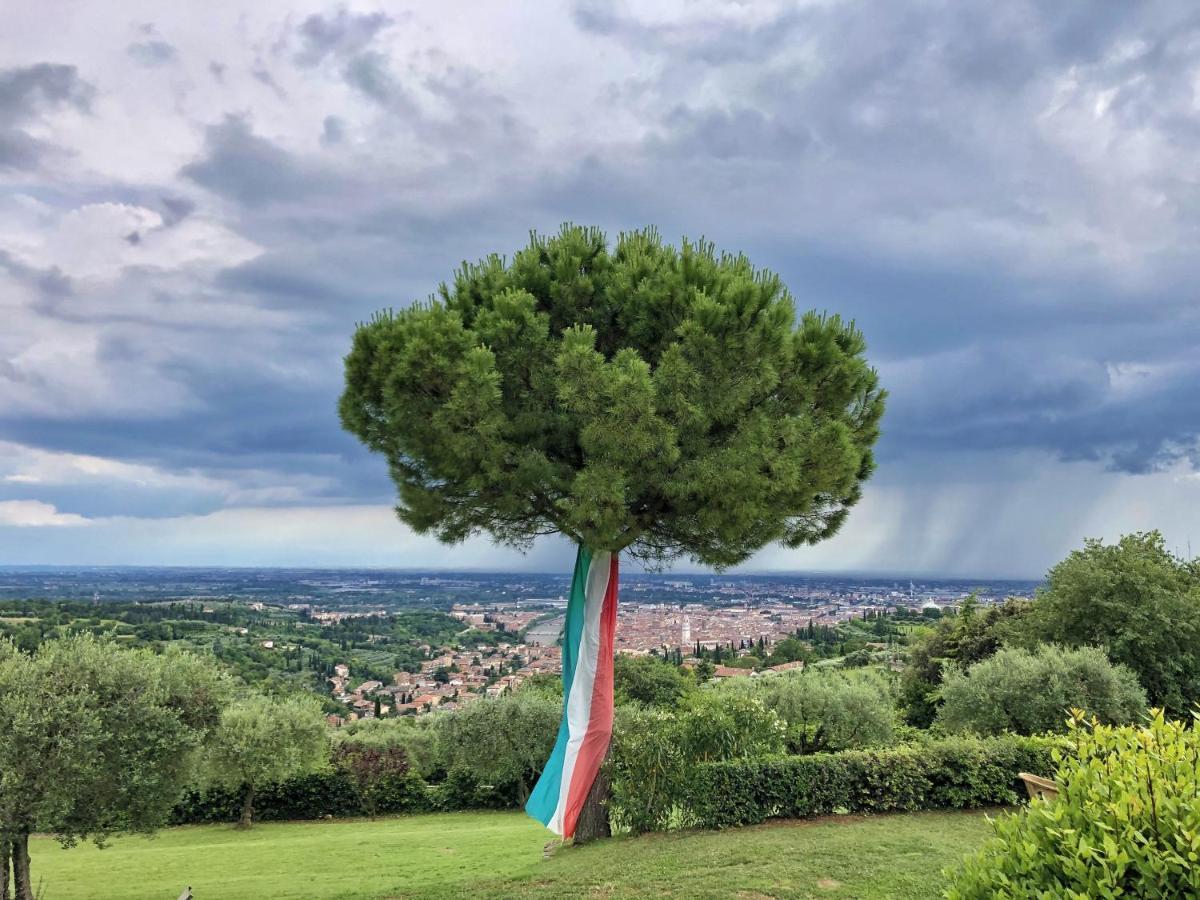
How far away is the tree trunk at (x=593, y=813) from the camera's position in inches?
405

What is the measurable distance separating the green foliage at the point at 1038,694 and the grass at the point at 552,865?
4.90m

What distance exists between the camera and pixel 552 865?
8.97 meters

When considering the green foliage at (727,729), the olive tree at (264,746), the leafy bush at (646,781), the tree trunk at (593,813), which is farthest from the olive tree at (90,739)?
the olive tree at (264,746)

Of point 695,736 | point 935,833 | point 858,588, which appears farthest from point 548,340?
point 858,588

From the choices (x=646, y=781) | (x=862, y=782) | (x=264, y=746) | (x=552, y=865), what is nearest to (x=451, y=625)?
(x=264, y=746)

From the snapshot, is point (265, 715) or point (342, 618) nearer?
point (265, 715)

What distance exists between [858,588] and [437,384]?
110m

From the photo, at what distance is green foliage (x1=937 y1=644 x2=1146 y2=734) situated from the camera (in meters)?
14.3

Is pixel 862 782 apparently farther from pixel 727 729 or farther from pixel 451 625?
pixel 451 625

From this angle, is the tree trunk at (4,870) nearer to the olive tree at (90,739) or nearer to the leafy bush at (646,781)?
the olive tree at (90,739)

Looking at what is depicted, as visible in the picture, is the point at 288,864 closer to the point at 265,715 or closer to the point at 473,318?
the point at 265,715

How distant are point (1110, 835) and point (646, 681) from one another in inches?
1321

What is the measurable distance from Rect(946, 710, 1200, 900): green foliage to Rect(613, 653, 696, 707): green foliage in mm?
31318

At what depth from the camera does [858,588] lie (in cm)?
10900
